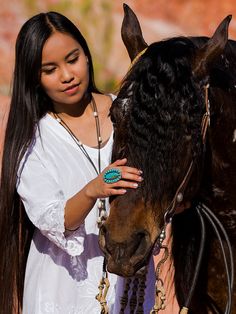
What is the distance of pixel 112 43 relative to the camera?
8227 mm

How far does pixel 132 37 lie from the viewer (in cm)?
270

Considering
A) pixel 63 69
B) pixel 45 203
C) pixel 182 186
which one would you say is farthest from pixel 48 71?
pixel 182 186

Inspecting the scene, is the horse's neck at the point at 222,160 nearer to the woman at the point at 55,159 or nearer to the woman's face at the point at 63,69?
the woman at the point at 55,159


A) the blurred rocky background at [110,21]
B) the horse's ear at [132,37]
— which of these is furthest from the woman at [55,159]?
the blurred rocky background at [110,21]

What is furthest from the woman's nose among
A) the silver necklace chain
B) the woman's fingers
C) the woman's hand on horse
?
the woman's fingers

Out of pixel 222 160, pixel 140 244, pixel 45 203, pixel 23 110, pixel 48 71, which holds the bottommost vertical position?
pixel 140 244

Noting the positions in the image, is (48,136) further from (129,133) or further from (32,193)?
(129,133)

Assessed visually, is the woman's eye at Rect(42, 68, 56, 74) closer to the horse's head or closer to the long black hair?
the long black hair

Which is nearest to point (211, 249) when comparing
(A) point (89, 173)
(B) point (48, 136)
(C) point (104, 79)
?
(A) point (89, 173)

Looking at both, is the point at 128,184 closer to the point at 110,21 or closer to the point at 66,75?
the point at 66,75

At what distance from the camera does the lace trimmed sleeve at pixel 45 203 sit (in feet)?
8.91

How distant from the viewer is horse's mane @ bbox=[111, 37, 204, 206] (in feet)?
7.77

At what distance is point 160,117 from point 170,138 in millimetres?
64

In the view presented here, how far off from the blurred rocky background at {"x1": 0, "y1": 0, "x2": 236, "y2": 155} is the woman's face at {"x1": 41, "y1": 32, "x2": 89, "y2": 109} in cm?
524
